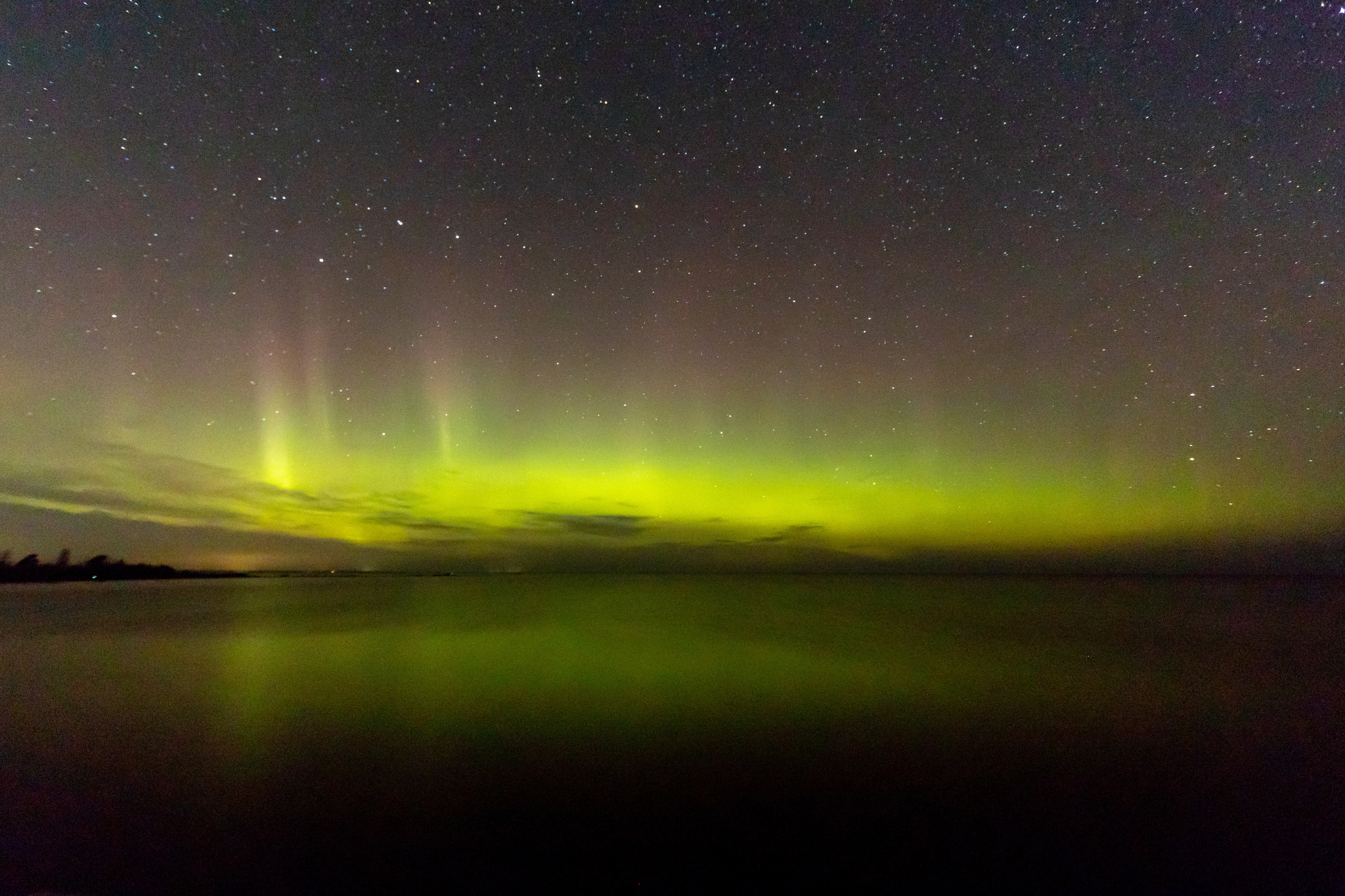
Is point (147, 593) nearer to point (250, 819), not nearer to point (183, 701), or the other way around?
point (183, 701)

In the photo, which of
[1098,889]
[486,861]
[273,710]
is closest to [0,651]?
[273,710]

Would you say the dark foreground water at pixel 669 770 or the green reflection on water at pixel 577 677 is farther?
the green reflection on water at pixel 577 677

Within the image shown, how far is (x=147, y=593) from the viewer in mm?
54375

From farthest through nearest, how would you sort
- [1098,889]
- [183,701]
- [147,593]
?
[147,593] < [183,701] < [1098,889]

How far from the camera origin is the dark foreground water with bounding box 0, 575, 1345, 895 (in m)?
5.44

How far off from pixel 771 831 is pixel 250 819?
4.77 metres

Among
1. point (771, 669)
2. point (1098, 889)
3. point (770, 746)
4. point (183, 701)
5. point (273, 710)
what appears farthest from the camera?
point (771, 669)

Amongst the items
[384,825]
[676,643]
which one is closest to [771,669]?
[676,643]

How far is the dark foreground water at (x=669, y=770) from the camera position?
17.8ft

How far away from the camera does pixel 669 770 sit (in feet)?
24.6

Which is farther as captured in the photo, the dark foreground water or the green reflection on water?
the green reflection on water

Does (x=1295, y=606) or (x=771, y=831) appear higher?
(x=771, y=831)

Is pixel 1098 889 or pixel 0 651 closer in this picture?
pixel 1098 889

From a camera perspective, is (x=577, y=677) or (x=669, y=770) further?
(x=577, y=677)
